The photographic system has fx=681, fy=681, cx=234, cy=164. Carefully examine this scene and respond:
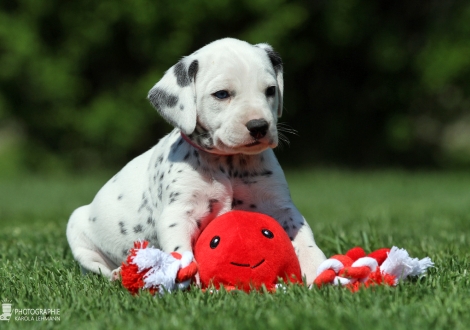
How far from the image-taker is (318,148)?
68.4 feet

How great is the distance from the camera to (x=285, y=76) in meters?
19.0

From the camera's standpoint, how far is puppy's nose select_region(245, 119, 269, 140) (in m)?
3.95

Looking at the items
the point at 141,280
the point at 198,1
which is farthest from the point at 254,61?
the point at 198,1

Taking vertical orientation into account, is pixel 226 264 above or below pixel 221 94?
below

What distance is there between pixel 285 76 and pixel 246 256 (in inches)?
613

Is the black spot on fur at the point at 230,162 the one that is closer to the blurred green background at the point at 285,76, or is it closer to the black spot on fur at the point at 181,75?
the black spot on fur at the point at 181,75

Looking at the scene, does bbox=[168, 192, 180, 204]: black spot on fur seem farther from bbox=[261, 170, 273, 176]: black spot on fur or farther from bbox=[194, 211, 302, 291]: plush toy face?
bbox=[261, 170, 273, 176]: black spot on fur

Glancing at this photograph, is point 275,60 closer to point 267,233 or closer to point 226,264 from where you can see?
point 267,233

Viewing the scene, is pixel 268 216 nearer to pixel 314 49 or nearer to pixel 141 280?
pixel 141 280

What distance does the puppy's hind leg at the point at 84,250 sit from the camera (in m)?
4.82

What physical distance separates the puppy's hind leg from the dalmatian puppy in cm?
14

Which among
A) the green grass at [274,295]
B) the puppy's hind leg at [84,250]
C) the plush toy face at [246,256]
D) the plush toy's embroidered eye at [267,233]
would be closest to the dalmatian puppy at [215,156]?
the puppy's hind leg at [84,250]

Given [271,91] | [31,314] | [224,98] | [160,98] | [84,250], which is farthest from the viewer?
[84,250]

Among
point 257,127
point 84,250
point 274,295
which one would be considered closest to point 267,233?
point 274,295
